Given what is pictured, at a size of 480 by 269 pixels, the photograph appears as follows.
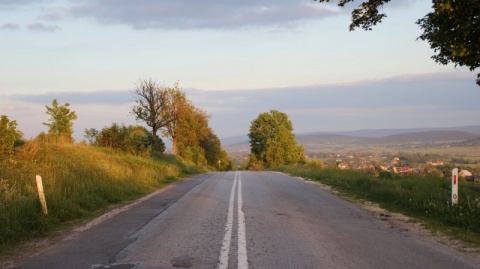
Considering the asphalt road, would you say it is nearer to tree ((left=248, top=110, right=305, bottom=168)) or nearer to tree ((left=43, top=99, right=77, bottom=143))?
tree ((left=43, top=99, right=77, bottom=143))

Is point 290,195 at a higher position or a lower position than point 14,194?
lower

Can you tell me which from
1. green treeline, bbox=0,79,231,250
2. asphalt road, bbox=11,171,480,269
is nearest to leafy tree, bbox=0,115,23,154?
green treeline, bbox=0,79,231,250

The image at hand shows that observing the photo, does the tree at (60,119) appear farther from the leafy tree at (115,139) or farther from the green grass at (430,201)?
the green grass at (430,201)

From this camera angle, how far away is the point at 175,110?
4988cm

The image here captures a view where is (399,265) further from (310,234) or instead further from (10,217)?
(10,217)

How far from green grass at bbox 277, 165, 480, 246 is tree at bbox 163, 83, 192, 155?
3222 cm

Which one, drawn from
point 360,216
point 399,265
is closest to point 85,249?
point 399,265

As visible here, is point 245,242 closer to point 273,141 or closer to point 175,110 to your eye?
point 175,110

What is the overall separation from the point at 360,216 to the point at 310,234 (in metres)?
2.94

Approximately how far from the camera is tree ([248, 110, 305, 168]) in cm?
7781

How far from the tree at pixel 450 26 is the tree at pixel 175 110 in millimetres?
35750

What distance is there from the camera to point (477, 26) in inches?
389

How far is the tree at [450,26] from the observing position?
9.84 meters

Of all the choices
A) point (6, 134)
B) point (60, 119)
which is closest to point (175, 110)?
point (60, 119)
